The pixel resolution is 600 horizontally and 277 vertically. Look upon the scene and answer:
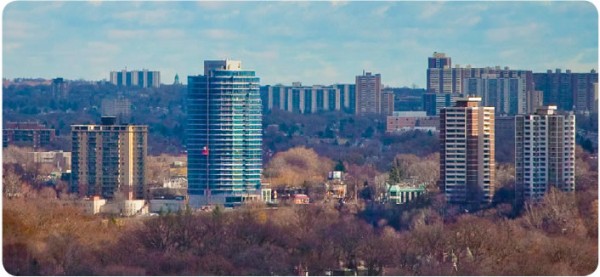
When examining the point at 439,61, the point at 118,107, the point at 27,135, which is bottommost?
the point at 27,135

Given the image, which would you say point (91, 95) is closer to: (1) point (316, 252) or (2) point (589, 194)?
(2) point (589, 194)

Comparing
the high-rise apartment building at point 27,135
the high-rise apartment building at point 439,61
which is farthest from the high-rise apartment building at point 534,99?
the high-rise apartment building at point 27,135

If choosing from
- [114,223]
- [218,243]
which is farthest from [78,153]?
[218,243]

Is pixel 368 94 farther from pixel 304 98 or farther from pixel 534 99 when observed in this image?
pixel 534 99

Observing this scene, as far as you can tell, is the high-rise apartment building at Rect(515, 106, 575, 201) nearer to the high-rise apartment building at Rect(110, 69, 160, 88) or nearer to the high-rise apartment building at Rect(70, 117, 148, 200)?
the high-rise apartment building at Rect(70, 117, 148, 200)

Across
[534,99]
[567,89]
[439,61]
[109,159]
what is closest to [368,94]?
[439,61]

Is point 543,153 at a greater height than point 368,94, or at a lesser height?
lesser
